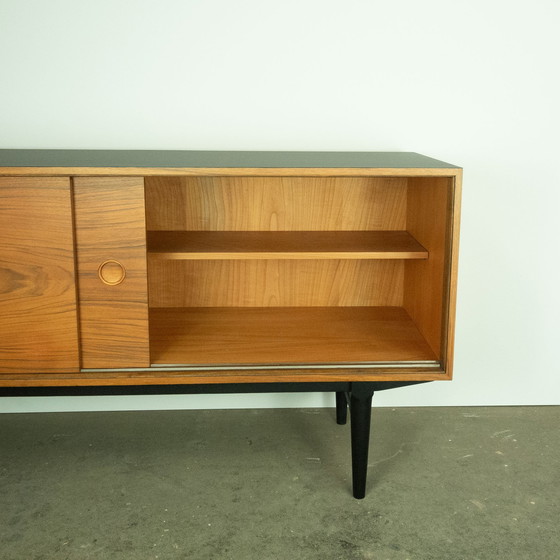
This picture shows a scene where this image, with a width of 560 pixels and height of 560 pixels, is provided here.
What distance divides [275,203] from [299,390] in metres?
0.60

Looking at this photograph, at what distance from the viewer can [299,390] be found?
1767mm

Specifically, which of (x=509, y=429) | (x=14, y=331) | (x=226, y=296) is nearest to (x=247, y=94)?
(x=226, y=296)

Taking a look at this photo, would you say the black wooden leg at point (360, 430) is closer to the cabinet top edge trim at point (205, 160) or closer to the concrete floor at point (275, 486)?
the concrete floor at point (275, 486)

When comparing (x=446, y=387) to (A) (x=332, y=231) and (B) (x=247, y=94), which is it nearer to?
(A) (x=332, y=231)

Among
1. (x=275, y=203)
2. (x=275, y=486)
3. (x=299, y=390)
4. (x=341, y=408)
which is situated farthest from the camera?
(x=341, y=408)

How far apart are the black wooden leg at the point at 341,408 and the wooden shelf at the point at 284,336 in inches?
10.8

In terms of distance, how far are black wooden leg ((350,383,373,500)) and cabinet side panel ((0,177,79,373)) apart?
0.67m

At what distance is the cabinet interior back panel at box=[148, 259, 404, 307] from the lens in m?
2.15

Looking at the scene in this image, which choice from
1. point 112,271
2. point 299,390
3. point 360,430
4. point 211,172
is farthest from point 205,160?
point 360,430

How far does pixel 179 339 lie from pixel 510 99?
121cm

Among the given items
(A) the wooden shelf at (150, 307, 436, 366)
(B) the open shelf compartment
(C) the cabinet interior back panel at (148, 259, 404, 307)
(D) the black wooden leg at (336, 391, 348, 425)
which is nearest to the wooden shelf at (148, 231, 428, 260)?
(B) the open shelf compartment

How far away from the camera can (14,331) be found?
167cm

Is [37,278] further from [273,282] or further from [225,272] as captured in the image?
[273,282]

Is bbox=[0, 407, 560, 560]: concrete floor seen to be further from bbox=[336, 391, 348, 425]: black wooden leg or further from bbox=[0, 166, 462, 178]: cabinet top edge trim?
bbox=[0, 166, 462, 178]: cabinet top edge trim
